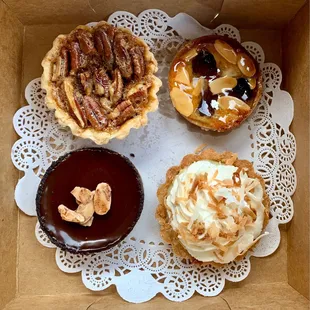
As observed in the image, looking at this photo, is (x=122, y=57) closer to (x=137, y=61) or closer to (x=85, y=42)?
(x=137, y=61)

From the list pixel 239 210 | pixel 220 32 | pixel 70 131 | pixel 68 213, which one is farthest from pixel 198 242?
pixel 220 32

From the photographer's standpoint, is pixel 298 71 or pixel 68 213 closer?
pixel 68 213

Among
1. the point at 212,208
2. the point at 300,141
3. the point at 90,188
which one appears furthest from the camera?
the point at 300,141

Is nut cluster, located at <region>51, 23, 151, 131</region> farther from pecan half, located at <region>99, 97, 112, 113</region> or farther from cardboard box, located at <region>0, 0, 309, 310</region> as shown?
cardboard box, located at <region>0, 0, 309, 310</region>

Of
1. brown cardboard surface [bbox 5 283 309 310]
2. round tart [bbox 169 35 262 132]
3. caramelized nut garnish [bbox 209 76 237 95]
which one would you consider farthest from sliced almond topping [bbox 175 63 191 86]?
brown cardboard surface [bbox 5 283 309 310]

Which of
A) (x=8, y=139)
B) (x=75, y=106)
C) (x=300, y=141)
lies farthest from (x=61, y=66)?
(x=300, y=141)

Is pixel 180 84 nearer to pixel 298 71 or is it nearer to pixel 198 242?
→ pixel 298 71
